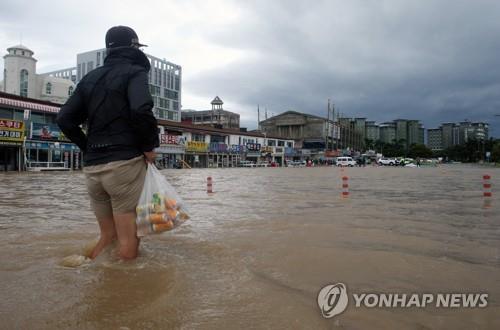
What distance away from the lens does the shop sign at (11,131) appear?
29273mm

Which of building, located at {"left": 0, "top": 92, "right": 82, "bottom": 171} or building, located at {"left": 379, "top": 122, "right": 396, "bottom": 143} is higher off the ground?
building, located at {"left": 379, "top": 122, "right": 396, "bottom": 143}

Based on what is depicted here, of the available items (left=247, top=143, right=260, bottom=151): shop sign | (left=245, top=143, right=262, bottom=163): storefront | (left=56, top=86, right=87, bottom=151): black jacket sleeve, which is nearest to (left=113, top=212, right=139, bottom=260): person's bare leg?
(left=56, top=86, right=87, bottom=151): black jacket sleeve

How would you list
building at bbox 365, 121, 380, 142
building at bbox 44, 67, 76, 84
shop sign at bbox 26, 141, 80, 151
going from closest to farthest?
shop sign at bbox 26, 141, 80, 151 → building at bbox 44, 67, 76, 84 → building at bbox 365, 121, 380, 142

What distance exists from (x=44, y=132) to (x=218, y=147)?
90.5 ft

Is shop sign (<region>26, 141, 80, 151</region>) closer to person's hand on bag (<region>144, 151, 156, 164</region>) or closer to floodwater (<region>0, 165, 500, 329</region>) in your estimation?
floodwater (<region>0, 165, 500, 329</region>)

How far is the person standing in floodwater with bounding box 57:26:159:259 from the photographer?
123 inches

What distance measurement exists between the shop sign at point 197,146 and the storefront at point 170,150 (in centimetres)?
123

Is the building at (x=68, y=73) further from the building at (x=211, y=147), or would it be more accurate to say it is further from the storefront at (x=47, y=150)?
the storefront at (x=47, y=150)

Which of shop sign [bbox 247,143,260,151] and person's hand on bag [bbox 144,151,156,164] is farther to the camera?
shop sign [bbox 247,143,260,151]

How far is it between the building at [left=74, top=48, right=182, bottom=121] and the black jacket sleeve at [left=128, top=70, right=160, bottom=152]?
252 feet

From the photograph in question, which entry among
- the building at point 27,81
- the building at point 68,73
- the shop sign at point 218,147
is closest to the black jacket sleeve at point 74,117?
the shop sign at point 218,147

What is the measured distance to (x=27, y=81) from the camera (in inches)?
2047

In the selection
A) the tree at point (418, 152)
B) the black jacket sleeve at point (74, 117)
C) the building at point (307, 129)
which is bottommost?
the black jacket sleeve at point (74, 117)

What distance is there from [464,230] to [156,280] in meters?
4.34
